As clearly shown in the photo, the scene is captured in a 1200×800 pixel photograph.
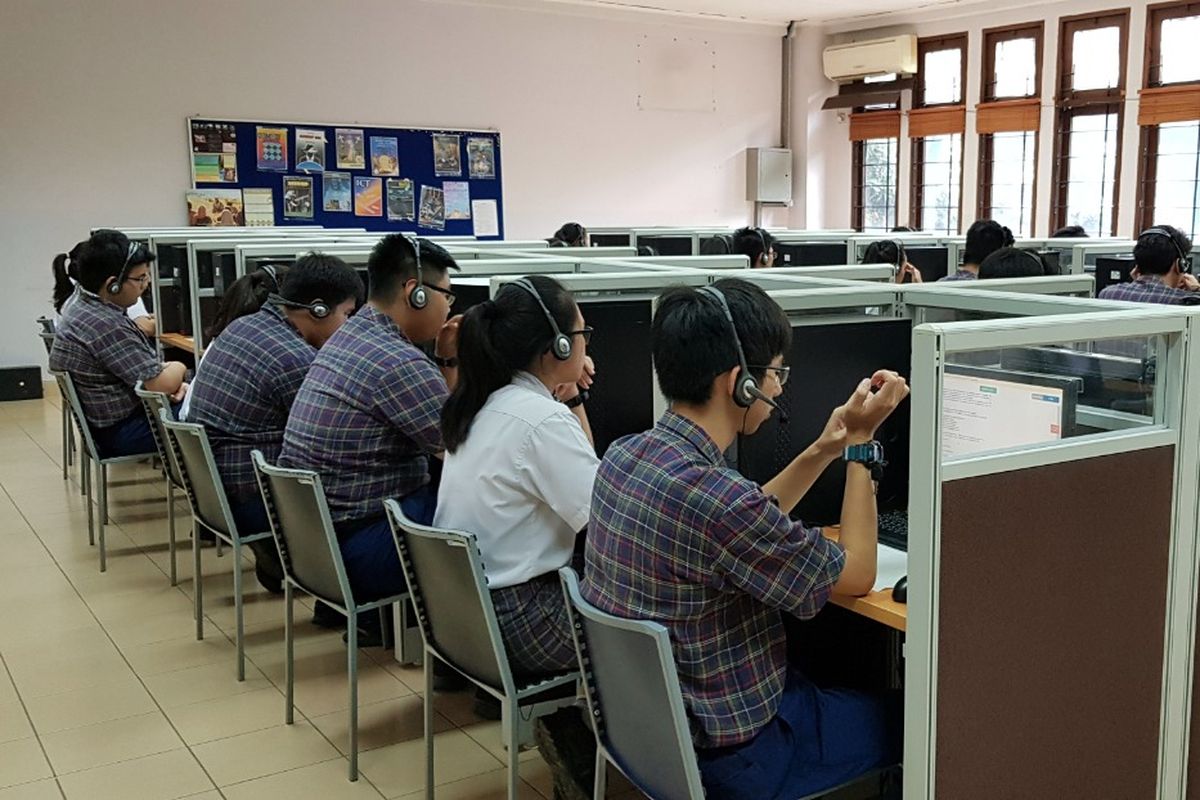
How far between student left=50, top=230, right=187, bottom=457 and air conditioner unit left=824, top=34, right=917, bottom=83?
332 inches

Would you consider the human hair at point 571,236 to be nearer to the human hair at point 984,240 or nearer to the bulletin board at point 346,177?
the human hair at point 984,240

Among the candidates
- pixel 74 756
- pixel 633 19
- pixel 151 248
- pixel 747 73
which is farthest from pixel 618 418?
pixel 747 73

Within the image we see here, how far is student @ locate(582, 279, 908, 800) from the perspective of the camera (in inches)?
64.2

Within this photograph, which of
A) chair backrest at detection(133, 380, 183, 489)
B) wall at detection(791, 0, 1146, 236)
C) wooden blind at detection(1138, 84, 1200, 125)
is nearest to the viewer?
chair backrest at detection(133, 380, 183, 489)

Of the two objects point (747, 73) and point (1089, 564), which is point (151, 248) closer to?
point (1089, 564)

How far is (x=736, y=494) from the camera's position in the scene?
1615 mm

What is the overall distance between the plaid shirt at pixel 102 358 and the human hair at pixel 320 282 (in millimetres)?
1194

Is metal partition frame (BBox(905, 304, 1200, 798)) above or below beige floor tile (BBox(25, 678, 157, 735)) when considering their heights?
above

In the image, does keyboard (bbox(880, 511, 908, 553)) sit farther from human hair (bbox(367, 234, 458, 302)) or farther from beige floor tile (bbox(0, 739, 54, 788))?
beige floor tile (bbox(0, 739, 54, 788))

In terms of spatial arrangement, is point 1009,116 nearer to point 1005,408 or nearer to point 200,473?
point 200,473

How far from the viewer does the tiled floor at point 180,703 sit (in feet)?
8.74

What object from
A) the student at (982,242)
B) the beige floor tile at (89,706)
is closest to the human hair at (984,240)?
the student at (982,242)

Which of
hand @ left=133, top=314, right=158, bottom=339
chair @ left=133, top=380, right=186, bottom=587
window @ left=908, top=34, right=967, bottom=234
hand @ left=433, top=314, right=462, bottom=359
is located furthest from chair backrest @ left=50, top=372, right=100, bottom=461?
window @ left=908, top=34, right=967, bottom=234

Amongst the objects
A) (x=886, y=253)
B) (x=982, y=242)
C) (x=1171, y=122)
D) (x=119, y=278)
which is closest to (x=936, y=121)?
(x=1171, y=122)
